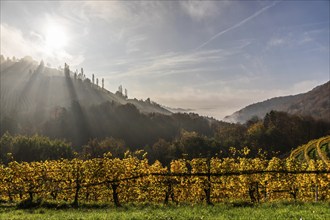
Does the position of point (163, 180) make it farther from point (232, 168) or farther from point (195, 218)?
point (195, 218)

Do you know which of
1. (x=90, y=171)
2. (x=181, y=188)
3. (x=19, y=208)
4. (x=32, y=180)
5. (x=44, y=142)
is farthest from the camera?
(x=44, y=142)

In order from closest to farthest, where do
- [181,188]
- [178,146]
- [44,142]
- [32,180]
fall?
1. [32,180]
2. [181,188]
3. [44,142]
4. [178,146]

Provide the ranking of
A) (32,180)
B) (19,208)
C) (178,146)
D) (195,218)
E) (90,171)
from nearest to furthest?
1. (195,218)
2. (19,208)
3. (90,171)
4. (32,180)
5. (178,146)

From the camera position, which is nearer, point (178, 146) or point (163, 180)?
point (163, 180)

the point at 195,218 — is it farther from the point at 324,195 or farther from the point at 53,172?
the point at 324,195

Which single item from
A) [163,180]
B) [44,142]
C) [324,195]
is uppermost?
[44,142]

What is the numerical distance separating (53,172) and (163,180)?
55.4ft

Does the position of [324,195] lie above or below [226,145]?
below

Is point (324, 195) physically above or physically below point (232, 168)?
below

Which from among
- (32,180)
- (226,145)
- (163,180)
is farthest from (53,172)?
(226,145)

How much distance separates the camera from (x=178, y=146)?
17325cm

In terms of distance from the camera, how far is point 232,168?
175 ft

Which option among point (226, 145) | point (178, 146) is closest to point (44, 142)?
point (178, 146)

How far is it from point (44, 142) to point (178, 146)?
63259 mm
